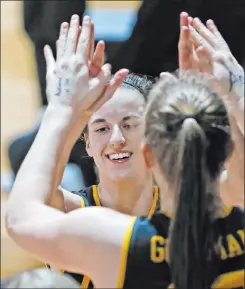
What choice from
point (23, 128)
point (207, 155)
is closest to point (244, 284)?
point (207, 155)

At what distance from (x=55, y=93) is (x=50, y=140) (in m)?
0.09

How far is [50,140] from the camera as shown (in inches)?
41.8

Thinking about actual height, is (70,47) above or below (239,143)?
above

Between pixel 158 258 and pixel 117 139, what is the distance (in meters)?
0.49

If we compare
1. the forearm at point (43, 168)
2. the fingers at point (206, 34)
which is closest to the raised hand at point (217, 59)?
the fingers at point (206, 34)

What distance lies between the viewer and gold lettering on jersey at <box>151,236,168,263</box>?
101 cm

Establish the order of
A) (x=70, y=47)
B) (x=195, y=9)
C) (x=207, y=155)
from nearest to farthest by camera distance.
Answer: (x=207, y=155)
(x=70, y=47)
(x=195, y=9)

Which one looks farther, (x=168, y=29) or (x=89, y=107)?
(x=168, y=29)

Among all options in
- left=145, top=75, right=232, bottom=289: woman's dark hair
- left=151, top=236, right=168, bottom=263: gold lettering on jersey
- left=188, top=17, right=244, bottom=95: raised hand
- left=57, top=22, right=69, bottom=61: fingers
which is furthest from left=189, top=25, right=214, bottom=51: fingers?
left=151, top=236, right=168, bottom=263: gold lettering on jersey

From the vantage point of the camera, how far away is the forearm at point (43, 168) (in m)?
1.04

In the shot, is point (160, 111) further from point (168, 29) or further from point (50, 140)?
point (168, 29)

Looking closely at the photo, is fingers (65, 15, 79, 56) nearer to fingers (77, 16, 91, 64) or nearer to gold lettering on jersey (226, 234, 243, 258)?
fingers (77, 16, 91, 64)

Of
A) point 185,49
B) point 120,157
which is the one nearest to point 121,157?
point 120,157

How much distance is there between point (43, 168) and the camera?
1046mm
